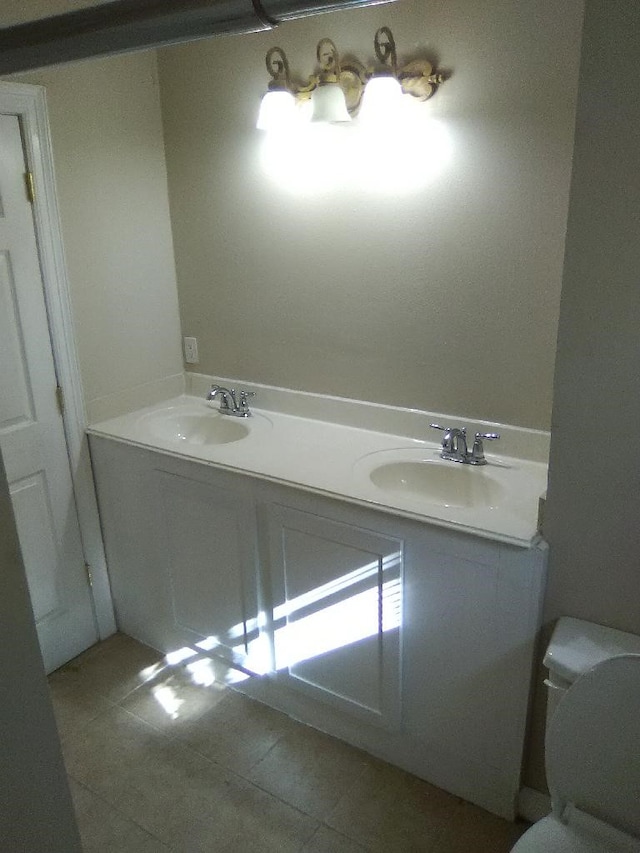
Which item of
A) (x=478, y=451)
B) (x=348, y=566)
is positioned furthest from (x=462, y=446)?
(x=348, y=566)

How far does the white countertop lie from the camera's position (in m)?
1.63

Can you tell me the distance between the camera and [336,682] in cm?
194

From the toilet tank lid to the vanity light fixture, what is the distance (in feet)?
4.88

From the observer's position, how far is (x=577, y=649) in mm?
1411

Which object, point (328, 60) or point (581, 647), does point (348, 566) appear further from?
point (328, 60)

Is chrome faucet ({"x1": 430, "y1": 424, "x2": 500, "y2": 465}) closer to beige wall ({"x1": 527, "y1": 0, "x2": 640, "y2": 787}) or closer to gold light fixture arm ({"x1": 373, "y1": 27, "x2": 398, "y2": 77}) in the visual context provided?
beige wall ({"x1": 527, "y1": 0, "x2": 640, "y2": 787})

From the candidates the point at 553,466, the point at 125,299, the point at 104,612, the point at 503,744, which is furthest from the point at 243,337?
the point at 503,744

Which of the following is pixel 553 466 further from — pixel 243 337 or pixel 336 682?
pixel 243 337

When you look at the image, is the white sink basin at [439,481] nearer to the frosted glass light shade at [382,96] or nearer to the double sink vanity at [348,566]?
the double sink vanity at [348,566]

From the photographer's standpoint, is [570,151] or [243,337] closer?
[570,151]

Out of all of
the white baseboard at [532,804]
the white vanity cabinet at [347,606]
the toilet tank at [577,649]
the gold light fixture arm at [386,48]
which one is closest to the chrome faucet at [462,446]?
the white vanity cabinet at [347,606]

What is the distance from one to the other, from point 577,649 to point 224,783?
1.12 meters

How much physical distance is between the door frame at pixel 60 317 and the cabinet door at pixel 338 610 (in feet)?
2.74

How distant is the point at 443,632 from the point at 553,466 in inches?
21.5
